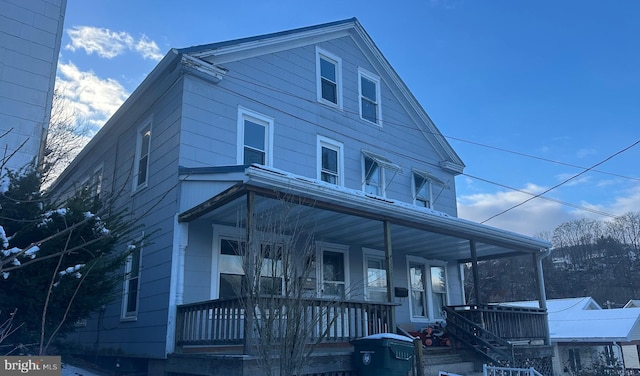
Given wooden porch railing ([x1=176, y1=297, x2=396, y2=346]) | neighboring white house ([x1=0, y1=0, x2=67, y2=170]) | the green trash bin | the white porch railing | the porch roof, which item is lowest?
the white porch railing

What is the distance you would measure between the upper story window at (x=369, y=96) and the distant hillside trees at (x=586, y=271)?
1251 inches

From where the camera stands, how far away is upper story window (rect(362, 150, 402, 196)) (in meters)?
13.1

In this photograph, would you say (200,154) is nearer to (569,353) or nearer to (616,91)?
(616,91)

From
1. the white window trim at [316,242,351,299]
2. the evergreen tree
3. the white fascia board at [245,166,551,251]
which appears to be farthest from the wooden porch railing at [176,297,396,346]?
the white window trim at [316,242,351,299]

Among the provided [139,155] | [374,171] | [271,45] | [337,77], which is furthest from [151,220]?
[337,77]

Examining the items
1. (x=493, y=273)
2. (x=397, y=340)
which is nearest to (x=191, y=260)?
(x=397, y=340)

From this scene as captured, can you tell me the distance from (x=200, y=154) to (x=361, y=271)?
15.6 ft

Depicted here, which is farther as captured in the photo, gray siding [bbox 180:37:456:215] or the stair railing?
gray siding [bbox 180:37:456:215]

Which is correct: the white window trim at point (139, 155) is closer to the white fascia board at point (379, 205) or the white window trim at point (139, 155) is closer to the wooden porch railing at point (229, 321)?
the wooden porch railing at point (229, 321)

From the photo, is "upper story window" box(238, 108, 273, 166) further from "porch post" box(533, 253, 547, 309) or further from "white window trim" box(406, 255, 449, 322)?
"porch post" box(533, 253, 547, 309)

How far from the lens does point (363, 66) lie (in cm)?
1438

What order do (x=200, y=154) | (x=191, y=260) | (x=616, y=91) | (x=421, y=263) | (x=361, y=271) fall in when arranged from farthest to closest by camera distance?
1. (x=616, y=91)
2. (x=421, y=263)
3. (x=361, y=271)
4. (x=200, y=154)
5. (x=191, y=260)

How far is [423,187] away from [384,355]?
7.94 meters

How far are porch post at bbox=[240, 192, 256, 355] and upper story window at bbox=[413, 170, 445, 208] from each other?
779 centimetres
